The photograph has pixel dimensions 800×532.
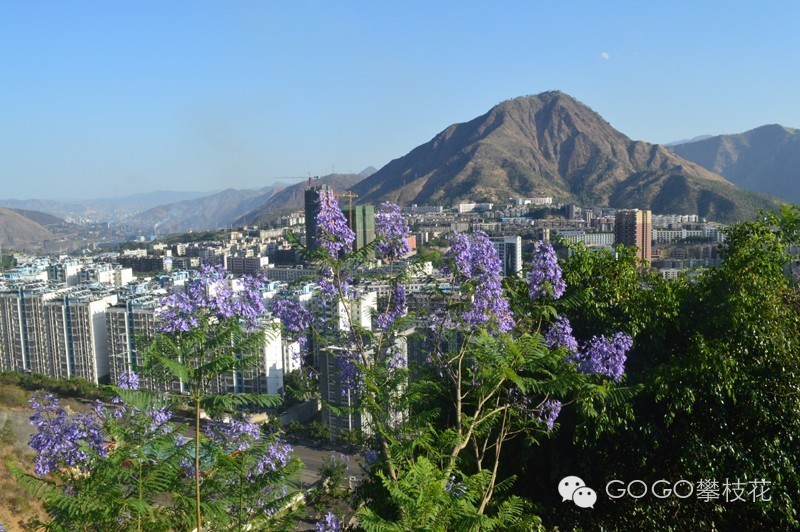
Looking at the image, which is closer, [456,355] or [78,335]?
[456,355]

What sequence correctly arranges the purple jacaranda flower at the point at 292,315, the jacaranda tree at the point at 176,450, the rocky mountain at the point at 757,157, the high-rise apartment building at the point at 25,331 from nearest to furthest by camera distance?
the jacaranda tree at the point at 176,450 → the purple jacaranda flower at the point at 292,315 → the high-rise apartment building at the point at 25,331 → the rocky mountain at the point at 757,157

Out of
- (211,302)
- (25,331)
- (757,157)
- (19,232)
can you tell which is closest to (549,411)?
(211,302)

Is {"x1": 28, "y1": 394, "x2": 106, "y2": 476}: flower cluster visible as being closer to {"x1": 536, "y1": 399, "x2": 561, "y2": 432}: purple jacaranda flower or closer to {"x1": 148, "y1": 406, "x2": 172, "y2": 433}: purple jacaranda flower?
{"x1": 148, "y1": 406, "x2": 172, "y2": 433}: purple jacaranda flower

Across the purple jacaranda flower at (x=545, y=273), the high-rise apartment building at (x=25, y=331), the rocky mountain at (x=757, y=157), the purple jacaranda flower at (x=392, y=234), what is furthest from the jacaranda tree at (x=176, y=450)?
the rocky mountain at (x=757, y=157)

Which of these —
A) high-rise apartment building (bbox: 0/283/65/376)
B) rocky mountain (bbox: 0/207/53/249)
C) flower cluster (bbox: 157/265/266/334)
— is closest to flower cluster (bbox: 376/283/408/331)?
flower cluster (bbox: 157/265/266/334)

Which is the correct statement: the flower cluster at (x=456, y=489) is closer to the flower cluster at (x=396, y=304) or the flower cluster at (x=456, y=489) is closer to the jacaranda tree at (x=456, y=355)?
the jacaranda tree at (x=456, y=355)

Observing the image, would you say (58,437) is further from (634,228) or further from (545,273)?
(634,228)

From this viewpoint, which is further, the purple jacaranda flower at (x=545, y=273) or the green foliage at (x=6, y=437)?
the green foliage at (x=6, y=437)
